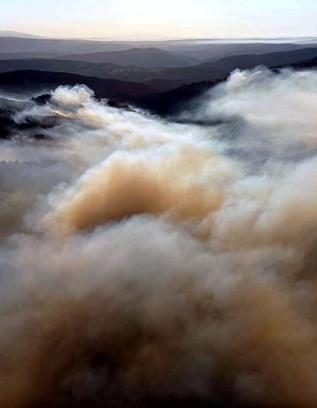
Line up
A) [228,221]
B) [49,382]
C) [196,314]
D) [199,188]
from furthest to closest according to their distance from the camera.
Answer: [199,188], [228,221], [196,314], [49,382]

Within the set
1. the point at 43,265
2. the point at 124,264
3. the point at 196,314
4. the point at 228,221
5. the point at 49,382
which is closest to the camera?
the point at 49,382

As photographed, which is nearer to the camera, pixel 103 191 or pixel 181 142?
pixel 103 191

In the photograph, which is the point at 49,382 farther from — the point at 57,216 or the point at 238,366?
the point at 57,216

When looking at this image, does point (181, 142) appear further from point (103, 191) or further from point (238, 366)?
point (238, 366)

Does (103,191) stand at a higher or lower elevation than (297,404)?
higher

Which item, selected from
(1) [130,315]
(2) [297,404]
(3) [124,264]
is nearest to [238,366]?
(2) [297,404]

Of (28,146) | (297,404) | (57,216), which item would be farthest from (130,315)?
(28,146)
